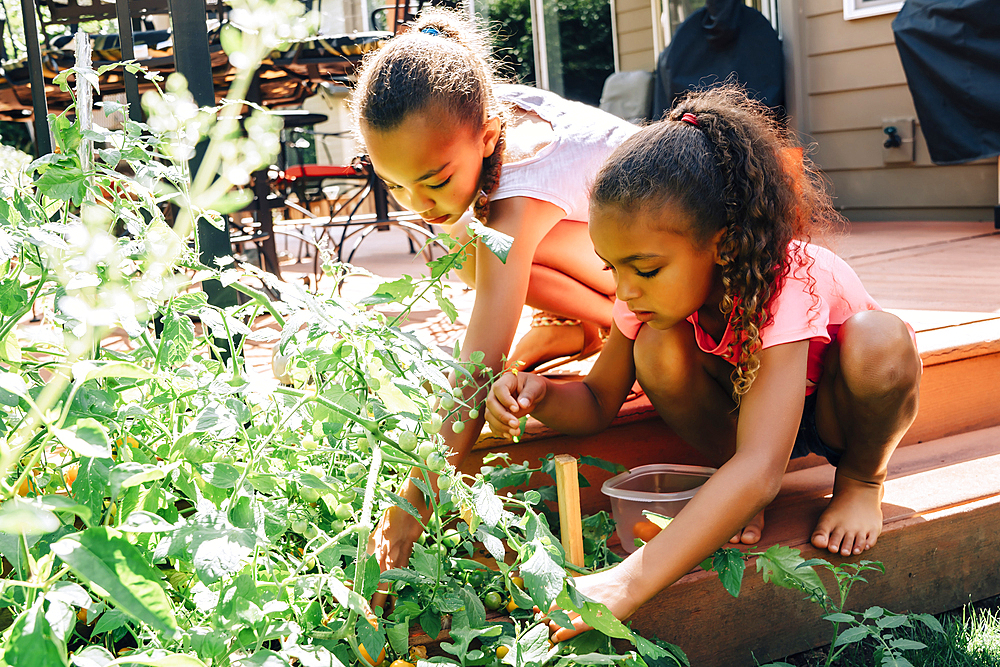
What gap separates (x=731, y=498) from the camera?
3.67ft

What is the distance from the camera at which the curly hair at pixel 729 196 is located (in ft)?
3.98

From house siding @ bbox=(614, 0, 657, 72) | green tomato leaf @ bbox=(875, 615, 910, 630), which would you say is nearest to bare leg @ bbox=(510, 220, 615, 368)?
green tomato leaf @ bbox=(875, 615, 910, 630)

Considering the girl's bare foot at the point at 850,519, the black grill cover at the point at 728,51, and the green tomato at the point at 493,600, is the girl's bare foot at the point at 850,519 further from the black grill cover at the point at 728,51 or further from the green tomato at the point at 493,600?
the black grill cover at the point at 728,51

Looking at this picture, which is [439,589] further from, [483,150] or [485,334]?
[483,150]

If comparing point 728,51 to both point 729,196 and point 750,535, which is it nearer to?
point 729,196

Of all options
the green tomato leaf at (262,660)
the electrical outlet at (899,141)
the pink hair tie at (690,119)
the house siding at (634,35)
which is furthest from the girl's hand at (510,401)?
the house siding at (634,35)

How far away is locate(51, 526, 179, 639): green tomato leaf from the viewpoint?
505 millimetres

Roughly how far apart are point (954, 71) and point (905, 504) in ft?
10.5

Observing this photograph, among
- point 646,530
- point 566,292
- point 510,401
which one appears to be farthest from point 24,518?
point 566,292

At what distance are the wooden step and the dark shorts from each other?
0.09 m

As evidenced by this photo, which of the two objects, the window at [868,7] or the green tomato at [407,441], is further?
the window at [868,7]

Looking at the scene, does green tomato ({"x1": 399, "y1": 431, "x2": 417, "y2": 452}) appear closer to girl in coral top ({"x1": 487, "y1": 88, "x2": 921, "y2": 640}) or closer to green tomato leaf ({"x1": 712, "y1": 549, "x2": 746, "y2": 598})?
girl in coral top ({"x1": 487, "y1": 88, "x2": 921, "y2": 640})

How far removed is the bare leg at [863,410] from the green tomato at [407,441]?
76cm

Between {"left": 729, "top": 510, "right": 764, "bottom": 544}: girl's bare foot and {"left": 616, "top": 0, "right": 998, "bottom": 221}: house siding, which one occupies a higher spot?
{"left": 616, "top": 0, "right": 998, "bottom": 221}: house siding
